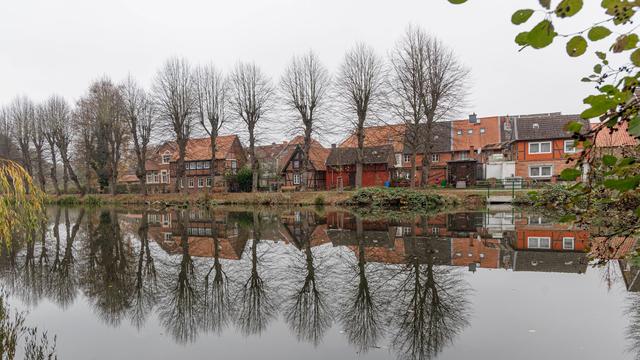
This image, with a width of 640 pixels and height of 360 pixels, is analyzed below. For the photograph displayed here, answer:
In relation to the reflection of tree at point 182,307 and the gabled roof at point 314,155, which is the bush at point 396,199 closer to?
the gabled roof at point 314,155

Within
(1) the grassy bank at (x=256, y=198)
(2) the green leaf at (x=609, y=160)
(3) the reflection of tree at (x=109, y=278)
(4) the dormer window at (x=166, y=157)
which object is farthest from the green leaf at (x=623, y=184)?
(4) the dormer window at (x=166, y=157)

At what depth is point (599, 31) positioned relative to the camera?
122 cm

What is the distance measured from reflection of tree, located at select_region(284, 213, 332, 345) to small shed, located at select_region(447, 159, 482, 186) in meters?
34.3

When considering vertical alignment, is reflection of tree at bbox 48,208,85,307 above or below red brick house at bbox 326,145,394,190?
below

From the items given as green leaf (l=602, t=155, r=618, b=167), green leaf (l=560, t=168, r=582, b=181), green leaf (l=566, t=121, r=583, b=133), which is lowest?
green leaf (l=560, t=168, r=582, b=181)

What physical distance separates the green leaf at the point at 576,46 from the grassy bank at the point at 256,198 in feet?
96.8

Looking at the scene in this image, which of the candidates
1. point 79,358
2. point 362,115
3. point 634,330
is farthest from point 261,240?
point 362,115

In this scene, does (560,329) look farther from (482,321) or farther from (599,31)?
(599,31)

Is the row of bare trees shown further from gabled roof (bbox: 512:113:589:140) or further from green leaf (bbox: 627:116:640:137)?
green leaf (bbox: 627:116:640:137)

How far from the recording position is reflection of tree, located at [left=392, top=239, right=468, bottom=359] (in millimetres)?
5359

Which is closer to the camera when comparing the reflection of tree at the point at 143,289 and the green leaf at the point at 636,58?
the green leaf at the point at 636,58

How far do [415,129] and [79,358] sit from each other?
101 ft

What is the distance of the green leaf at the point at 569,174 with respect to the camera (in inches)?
55.5

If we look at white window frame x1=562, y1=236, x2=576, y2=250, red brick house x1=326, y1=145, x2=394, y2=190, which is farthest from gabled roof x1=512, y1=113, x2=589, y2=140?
white window frame x1=562, y1=236, x2=576, y2=250
